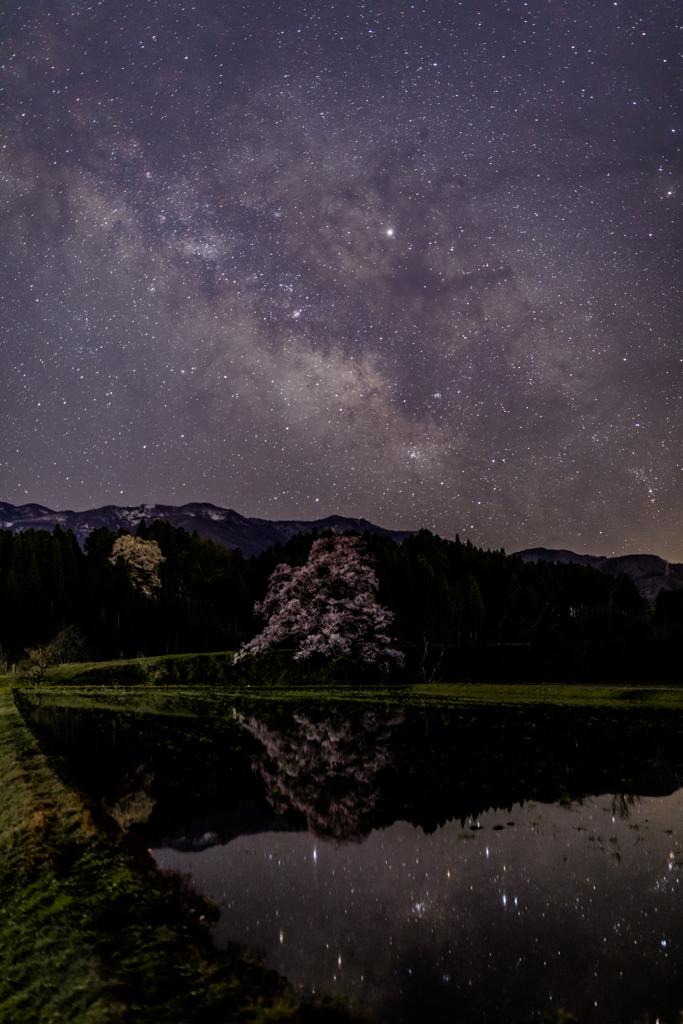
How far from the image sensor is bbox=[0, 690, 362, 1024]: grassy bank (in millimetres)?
5504

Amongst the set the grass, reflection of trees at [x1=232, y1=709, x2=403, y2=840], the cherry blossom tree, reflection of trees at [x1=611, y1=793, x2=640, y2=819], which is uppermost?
the cherry blossom tree

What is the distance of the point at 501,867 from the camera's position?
31.0ft

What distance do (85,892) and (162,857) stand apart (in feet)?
7.13

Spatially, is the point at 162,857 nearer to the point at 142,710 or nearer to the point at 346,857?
the point at 346,857

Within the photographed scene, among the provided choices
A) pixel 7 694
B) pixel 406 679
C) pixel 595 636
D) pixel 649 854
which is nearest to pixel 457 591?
pixel 595 636

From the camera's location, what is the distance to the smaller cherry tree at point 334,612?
48125 mm

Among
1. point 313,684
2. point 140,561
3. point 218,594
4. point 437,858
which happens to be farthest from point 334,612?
point 218,594

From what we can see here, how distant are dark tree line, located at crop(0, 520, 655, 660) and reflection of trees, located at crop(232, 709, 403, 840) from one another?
38.6 m

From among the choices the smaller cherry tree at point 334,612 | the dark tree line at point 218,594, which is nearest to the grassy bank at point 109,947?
the smaller cherry tree at point 334,612

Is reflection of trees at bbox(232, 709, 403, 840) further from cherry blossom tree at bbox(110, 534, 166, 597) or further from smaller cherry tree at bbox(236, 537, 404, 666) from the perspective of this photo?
cherry blossom tree at bbox(110, 534, 166, 597)

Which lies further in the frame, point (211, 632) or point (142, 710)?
point (211, 632)

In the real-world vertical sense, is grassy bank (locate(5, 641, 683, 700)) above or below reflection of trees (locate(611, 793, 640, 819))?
below

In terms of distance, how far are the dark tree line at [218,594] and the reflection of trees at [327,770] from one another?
127 feet

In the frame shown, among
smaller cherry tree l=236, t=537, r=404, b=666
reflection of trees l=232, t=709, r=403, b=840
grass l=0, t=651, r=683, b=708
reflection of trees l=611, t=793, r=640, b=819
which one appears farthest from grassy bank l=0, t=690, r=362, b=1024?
smaller cherry tree l=236, t=537, r=404, b=666
